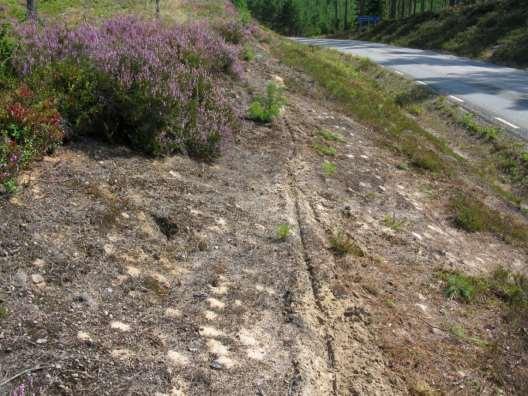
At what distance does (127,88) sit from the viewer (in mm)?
5750

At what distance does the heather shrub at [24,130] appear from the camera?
164 inches

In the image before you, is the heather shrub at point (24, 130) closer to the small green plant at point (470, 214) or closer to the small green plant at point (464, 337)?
the small green plant at point (464, 337)

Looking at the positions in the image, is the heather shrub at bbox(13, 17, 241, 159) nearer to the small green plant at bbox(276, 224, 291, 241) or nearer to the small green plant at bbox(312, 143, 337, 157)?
the small green plant at bbox(312, 143, 337, 157)

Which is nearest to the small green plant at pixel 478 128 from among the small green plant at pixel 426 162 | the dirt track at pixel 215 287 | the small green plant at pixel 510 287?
the small green plant at pixel 426 162

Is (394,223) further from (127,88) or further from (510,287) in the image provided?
(127,88)

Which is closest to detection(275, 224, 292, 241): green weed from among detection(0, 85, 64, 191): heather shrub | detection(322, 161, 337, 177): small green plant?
detection(322, 161, 337, 177): small green plant

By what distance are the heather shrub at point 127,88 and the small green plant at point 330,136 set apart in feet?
6.14

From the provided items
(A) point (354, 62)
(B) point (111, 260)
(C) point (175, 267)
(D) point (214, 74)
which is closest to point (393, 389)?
(C) point (175, 267)

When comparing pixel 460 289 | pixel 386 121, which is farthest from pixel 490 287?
pixel 386 121

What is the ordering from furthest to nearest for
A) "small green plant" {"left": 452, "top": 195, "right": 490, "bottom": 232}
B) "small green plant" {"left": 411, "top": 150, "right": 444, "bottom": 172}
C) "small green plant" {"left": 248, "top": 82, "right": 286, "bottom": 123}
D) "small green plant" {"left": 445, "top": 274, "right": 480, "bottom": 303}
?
"small green plant" {"left": 411, "top": 150, "right": 444, "bottom": 172} → "small green plant" {"left": 248, "top": 82, "right": 286, "bottom": 123} → "small green plant" {"left": 452, "top": 195, "right": 490, "bottom": 232} → "small green plant" {"left": 445, "top": 274, "right": 480, "bottom": 303}

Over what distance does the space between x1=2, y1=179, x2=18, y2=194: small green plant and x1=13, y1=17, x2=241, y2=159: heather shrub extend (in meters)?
1.34


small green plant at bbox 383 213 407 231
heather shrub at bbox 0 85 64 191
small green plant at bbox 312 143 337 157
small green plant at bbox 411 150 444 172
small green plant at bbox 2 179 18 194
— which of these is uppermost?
heather shrub at bbox 0 85 64 191

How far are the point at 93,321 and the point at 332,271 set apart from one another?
7.36ft

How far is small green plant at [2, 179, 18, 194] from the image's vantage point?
406 centimetres
